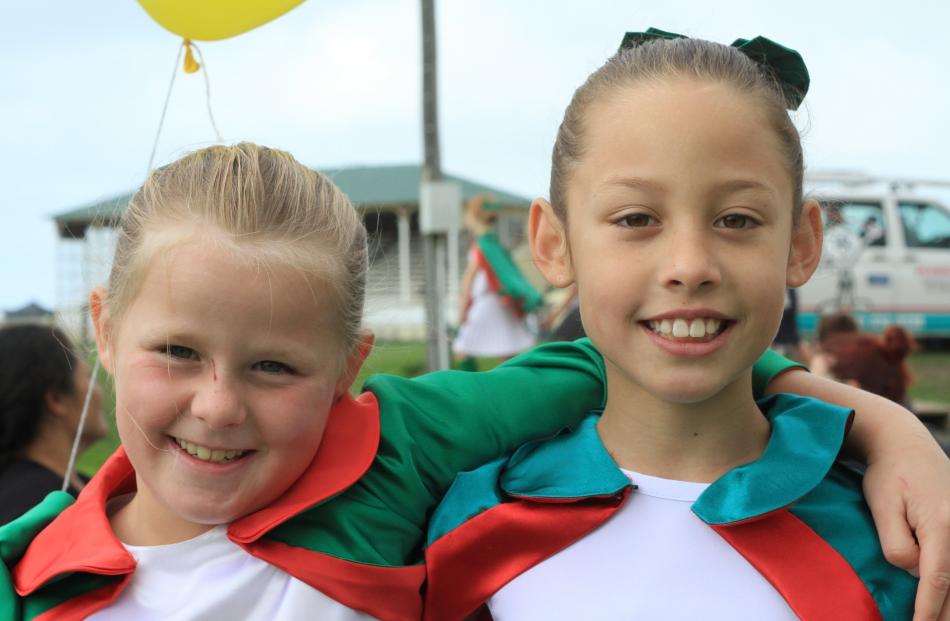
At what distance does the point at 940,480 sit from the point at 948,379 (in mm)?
9164

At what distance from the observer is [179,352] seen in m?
1.42

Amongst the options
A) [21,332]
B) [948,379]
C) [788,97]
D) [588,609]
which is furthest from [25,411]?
[948,379]

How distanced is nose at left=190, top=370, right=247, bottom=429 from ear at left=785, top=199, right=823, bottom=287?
0.89 metres

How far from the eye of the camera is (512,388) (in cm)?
174

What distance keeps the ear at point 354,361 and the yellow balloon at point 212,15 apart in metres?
0.63

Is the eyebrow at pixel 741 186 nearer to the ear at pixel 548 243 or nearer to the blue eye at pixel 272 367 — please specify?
the ear at pixel 548 243

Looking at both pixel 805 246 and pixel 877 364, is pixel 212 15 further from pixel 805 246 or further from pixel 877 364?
pixel 877 364

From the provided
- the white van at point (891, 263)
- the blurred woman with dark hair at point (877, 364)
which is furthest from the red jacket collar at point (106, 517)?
the white van at point (891, 263)

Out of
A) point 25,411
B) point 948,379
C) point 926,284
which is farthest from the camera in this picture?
point 926,284

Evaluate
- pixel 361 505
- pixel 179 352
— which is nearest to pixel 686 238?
pixel 361 505

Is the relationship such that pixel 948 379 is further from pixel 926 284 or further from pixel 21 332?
pixel 21 332

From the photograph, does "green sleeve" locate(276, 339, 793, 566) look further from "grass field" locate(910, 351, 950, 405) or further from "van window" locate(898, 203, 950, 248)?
"van window" locate(898, 203, 950, 248)

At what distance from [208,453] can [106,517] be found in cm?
24

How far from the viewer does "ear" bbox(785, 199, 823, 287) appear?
1602 millimetres
